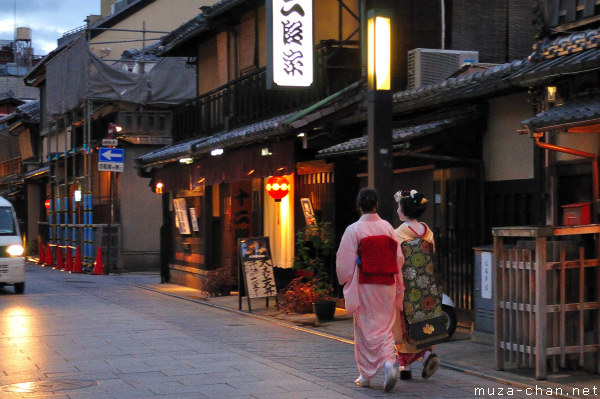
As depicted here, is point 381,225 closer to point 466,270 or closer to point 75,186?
point 466,270

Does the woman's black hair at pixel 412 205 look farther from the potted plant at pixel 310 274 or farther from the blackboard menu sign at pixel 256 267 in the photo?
the blackboard menu sign at pixel 256 267

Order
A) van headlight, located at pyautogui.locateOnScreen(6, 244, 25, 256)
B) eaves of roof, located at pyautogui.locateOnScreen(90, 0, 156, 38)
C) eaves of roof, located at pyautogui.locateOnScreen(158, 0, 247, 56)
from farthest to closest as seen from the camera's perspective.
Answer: eaves of roof, located at pyautogui.locateOnScreen(90, 0, 156, 38) → van headlight, located at pyautogui.locateOnScreen(6, 244, 25, 256) → eaves of roof, located at pyautogui.locateOnScreen(158, 0, 247, 56)

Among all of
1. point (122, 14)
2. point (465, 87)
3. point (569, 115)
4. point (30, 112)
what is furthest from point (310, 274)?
point (30, 112)

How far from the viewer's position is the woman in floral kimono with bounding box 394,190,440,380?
973 cm

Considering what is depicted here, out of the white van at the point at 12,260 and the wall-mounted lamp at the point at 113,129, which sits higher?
the wall-mounted lamp at the point at 113,129

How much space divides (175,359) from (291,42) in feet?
27.0

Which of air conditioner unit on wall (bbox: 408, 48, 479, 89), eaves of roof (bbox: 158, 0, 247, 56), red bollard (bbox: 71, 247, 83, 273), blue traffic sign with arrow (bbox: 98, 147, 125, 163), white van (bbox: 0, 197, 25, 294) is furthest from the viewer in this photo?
red bollard (bbox: 71, 247, 83, 273)

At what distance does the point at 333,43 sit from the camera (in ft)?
58.6

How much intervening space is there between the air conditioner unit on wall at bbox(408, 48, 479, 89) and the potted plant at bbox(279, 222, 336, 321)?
325cm

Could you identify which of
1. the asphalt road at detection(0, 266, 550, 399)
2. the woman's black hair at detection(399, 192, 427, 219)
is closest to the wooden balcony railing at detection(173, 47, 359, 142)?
the asphalt road at detection(0, 266, 550, 399)

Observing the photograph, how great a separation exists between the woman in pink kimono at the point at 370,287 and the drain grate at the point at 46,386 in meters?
2.95

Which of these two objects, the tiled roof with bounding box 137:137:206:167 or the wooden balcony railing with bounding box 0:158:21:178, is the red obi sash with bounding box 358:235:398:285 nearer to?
the tiled roof with bounding box 137:137:206:167

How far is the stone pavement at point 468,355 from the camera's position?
360 inches

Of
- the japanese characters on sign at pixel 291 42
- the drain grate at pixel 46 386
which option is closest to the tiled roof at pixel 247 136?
the japanese characters on sign at pixel 291 42
